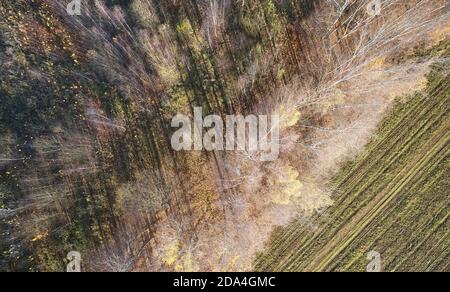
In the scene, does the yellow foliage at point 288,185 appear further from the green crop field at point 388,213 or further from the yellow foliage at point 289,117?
the yellow foliage at point 289,117

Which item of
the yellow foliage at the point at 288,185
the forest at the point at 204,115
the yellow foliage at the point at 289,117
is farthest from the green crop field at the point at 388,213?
the yellow foliage at the point at 289,117

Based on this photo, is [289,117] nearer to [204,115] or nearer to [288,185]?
[288,185]

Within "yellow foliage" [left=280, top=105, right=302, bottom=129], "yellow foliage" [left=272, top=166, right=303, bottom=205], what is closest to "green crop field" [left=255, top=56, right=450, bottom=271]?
"yellow foliage" [left=272, top=166, right=303, bottom=205]

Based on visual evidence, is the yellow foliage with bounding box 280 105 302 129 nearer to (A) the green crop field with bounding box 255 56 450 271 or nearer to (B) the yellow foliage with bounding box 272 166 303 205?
(B) the yellow foliage with bounding box 272 166 303 205

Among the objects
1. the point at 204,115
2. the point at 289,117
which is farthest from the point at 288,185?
the point at 204,115

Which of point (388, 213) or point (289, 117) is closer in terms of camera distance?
point (289, 117)
